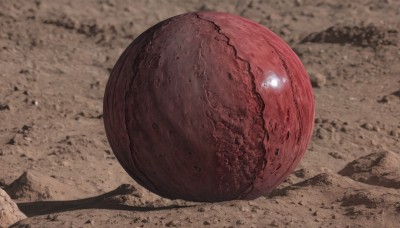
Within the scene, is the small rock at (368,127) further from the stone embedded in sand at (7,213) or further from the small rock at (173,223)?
the stone embedded in sand at (7,213)

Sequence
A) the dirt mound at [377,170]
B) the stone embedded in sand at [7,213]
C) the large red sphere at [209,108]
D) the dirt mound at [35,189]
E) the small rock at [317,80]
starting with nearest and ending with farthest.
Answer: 1. the large red sphere at [209,108]
2. the stone embedded in sand at [7,213]
3. the dirt mound at [377,170]
4. the dirt mound at [35,189]
5. the small rock at [317,80]

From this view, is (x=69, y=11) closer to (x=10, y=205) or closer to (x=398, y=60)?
(x=398, y=60)

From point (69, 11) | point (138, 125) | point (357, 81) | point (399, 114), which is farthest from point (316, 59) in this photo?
point (138, 125)

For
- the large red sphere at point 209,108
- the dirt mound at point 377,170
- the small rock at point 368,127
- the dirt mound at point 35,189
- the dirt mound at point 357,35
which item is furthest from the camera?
the dirt mound at point 357,35

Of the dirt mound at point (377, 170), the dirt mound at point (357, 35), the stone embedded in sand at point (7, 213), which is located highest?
the dirt mound at point (357, 35)

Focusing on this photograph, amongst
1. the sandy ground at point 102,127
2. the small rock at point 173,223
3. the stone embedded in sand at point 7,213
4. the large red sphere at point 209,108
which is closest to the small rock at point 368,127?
the sandy ground at point 102,127

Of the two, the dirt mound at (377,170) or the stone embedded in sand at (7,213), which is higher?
the dirt mound at (377,170)

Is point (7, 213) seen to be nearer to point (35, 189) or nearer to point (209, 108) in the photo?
point (35, 189)

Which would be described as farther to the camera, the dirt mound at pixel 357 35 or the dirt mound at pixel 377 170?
the dirt mound at pixel 357 35
